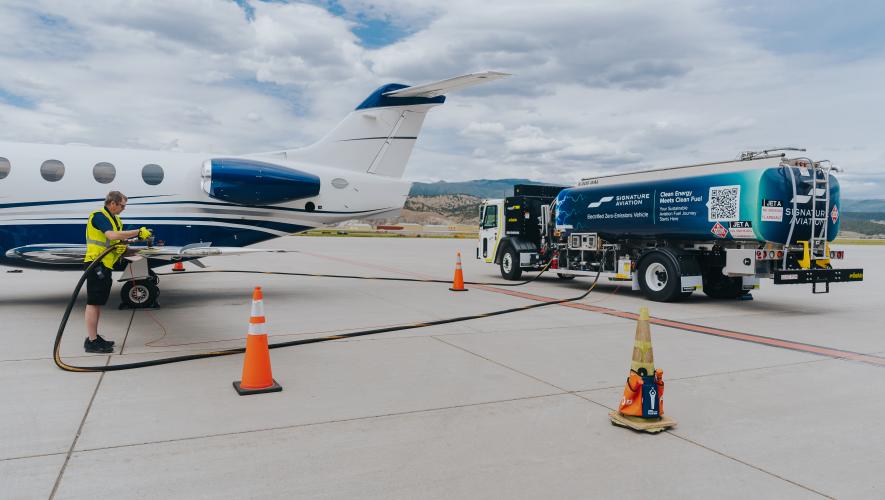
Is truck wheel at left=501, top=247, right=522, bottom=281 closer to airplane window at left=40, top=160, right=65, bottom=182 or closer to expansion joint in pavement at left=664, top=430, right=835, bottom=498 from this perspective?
airplane window at left=40, top=160, right=65, bottom=182

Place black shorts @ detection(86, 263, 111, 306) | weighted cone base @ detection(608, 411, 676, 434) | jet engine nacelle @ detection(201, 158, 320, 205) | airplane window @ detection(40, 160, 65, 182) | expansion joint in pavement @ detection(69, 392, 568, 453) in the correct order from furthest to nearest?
jet engine nacelle @ detection(201, 158, 320, 205) < airplane window @ detection(40, 160, 65, 182) < black shorts @ detection(86, 263, 111, 306) < weighted cone base @ detection(608, 411, 676, 434) < expansion joint in pavement @ detection(69, 392, 568, 453)

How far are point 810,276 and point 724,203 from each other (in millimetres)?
2121

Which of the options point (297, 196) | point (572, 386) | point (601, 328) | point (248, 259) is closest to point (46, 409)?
point (572, 386)

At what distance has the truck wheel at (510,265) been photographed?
17.4 m

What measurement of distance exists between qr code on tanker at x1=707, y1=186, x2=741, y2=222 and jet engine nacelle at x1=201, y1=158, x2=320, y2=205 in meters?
8.31

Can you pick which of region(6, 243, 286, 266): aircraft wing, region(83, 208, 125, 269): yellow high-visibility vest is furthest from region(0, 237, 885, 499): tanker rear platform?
region(83, 208, 125, 269): yellow high-visibility vest

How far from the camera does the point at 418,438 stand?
471cm

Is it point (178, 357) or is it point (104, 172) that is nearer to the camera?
point (178, 357)

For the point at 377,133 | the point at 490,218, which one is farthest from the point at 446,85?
the point at 490,218

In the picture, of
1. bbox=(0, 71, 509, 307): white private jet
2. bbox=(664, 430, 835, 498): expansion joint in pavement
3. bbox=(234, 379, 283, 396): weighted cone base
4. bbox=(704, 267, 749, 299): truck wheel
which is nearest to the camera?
bbox=(664, 430, 835, 498): expansion joint in pavement

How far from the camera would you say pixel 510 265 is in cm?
1770

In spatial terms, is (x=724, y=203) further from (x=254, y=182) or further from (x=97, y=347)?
(x=97, y=347)

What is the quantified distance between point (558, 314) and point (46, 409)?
810 centimetres

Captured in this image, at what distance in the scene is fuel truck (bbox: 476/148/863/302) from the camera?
38.5 ft
